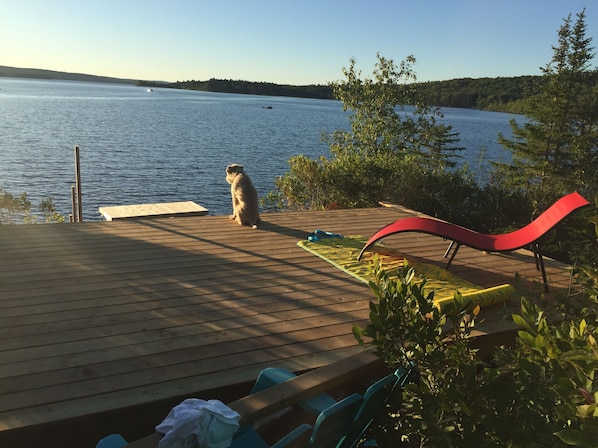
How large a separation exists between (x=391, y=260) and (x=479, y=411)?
3.40m

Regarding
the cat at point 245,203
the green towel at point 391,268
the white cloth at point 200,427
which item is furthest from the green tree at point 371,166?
the white cloth at point 200,427

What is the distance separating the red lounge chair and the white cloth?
3.11 m

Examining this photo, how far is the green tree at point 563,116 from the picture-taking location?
1853cm

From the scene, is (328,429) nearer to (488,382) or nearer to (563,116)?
(488,382)

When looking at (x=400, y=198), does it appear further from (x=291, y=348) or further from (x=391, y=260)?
(x=291, y=348)

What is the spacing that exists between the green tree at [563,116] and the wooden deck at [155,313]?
52.4 ft

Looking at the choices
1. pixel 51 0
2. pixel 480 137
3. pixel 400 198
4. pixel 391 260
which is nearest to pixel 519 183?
pixel 400 198

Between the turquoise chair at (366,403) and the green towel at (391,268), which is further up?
the turquoise chair at (366,403)

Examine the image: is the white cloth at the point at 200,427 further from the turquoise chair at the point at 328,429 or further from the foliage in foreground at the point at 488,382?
the foliage in foreground at the point at 488,382

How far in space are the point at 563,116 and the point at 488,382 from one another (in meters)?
20.9

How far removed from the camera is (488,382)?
1228 mm

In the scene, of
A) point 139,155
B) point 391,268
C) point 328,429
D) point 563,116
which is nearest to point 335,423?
point 328,429

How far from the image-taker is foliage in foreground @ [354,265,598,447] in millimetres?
934

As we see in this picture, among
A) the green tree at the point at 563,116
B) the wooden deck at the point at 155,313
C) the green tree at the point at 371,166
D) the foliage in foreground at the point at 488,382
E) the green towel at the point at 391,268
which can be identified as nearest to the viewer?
the foliage in foreground at the point at 488,382
